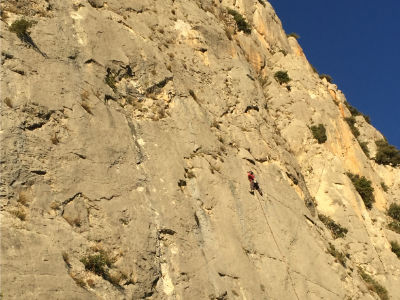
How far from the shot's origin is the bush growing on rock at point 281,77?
31.8m

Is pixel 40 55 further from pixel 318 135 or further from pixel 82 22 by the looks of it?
pixel 318 135

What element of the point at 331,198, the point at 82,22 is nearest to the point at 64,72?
the point at 82,22

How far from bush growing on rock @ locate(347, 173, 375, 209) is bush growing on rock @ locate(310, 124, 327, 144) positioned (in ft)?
8.42

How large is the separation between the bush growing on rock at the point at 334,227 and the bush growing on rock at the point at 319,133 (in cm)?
532

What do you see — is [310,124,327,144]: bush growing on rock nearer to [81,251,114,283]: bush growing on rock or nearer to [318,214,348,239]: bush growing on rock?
[318,214,348,239]: bush growing on rock

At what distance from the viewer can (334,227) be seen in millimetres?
24562

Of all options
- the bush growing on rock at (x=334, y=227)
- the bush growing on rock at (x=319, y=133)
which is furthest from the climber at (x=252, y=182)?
the bush growing on rock at (x=319, y=133)

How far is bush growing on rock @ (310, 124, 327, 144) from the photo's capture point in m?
28.3

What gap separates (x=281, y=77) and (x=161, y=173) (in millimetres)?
17034

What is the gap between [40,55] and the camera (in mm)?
17109

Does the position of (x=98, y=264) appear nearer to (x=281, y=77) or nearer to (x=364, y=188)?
(x=364, y=188)

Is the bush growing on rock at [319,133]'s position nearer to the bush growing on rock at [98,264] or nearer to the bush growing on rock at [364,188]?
the bush growing on rock at [364,188]

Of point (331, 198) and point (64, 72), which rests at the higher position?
point (331, 198)

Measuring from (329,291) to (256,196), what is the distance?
485 cm
